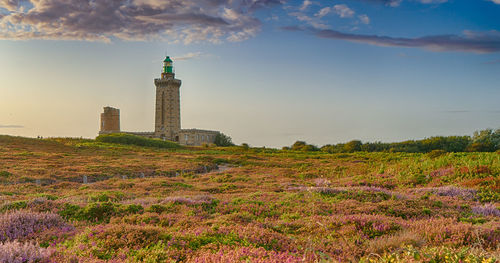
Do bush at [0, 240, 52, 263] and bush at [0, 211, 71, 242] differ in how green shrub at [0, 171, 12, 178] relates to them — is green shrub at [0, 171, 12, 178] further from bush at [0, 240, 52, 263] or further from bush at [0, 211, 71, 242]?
bush at [0, 240, 52, 263]

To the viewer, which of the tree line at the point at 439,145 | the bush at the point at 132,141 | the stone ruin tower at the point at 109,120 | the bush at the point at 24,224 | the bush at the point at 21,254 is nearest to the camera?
the bush at the point at 21,254

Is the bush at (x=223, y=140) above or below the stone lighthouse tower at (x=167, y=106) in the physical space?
below

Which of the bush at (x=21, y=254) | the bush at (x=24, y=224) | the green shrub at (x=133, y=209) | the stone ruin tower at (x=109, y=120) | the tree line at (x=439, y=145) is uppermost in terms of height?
the stone ruin tower at (x=109, y=120)

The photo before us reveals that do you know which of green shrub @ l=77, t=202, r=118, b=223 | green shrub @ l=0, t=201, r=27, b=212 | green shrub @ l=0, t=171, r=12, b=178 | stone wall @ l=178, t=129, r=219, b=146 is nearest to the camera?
green shrub @ l=77, t=202, r=118, b=223

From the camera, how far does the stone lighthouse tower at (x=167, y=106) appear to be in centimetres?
9340

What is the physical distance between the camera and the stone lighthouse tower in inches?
3677

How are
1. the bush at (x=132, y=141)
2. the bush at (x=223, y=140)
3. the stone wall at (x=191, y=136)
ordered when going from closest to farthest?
the bush at (x=132, y=141) < the bush at (x=223, y=140) < the stone wall at (x=191, y=136)

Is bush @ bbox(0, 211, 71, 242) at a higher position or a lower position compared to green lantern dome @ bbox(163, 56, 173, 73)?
lower

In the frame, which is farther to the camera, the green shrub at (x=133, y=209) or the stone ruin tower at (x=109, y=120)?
the stone ruin tower at (x=109, y=120)

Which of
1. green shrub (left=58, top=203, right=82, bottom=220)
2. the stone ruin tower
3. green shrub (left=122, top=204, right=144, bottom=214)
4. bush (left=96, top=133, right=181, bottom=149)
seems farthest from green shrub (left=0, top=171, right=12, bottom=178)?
the stone ruin tower

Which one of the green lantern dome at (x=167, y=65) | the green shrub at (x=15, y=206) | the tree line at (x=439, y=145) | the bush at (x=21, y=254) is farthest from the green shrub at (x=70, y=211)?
the green lantern dome at (x=167, y=65)

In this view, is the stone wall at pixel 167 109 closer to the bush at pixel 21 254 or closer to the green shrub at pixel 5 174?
the green shrub at pixel 5 174

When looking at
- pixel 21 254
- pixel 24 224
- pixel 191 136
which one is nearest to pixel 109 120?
pixel 191 136

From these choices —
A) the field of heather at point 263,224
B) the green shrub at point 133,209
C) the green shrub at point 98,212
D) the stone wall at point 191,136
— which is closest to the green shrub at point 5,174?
the field of heather at point 263,224
